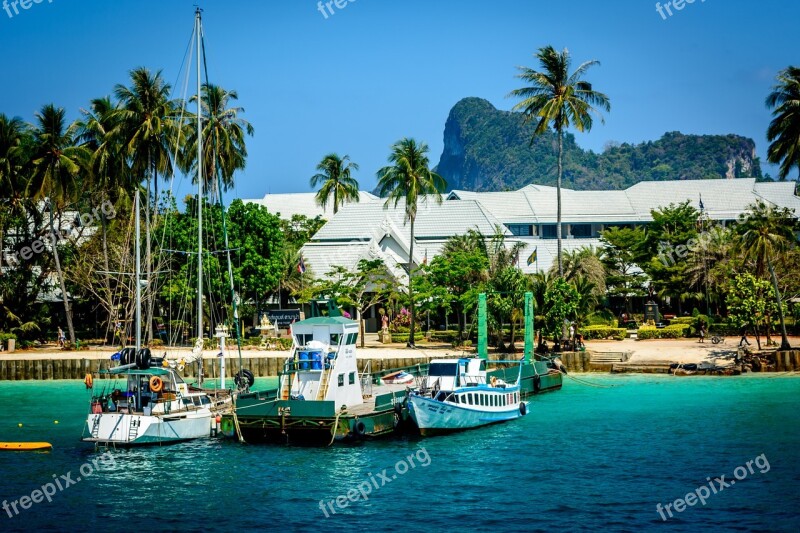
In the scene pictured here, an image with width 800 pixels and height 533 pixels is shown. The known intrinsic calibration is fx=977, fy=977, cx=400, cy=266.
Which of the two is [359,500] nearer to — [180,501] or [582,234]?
[180,501]

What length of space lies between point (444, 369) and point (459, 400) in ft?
7.92

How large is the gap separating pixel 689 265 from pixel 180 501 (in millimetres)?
55960

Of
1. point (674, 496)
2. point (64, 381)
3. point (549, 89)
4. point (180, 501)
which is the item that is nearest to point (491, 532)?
point (674, 496)

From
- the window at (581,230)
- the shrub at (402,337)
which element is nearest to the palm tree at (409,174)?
the shrub at (402,337)

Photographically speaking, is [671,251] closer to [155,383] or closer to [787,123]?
[787,123]

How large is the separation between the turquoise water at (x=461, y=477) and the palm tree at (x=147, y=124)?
1064 inches

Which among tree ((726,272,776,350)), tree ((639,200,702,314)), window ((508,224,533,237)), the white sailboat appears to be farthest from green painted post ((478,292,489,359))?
window ((508,224,533,237))

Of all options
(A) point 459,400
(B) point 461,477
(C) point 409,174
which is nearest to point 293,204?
(C) point 409,174

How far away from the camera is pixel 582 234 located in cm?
10000

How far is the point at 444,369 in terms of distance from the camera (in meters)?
48.0

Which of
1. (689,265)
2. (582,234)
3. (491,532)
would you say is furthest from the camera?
(582,234)

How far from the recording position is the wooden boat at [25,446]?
41969 millimetres

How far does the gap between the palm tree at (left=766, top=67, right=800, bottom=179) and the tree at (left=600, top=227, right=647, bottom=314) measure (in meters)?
17.3

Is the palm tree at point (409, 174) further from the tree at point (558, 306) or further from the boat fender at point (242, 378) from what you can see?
the boat fender at point (242, 378)
